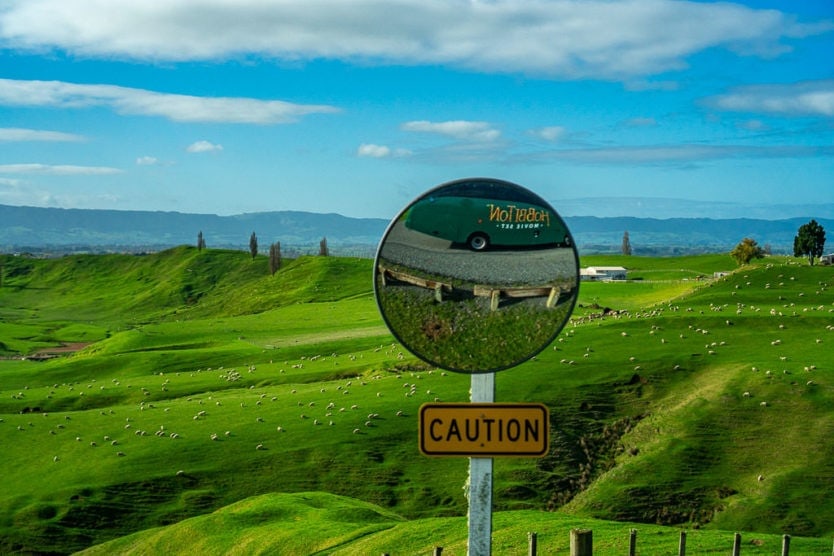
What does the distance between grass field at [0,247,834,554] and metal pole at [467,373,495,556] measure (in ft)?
53.7

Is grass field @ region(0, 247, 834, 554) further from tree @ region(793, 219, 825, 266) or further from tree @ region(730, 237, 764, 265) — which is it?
tree @ region(730, 237, 764, 265)

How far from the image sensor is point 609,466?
4472 cm

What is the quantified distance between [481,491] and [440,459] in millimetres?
40012

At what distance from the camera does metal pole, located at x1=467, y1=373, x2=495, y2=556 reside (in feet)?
26.2

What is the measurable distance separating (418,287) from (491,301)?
65 cm

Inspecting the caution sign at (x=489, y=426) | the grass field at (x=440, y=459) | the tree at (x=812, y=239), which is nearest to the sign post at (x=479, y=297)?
the caution sign at (x=489, y=426)

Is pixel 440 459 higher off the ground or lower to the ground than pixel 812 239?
lower

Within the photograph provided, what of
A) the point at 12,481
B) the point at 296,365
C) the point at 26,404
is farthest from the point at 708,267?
the point at 12,481

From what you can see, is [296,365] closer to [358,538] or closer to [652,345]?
[652,345]

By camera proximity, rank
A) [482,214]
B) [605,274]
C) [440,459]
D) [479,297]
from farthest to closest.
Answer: [605,274], [440,459], [479,297], [482,214]

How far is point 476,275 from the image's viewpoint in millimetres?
8102

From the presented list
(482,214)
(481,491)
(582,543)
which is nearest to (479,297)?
(482,214)

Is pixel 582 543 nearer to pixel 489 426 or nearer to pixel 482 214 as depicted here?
pixel 489 426

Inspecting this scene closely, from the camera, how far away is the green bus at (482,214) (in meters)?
7.87
